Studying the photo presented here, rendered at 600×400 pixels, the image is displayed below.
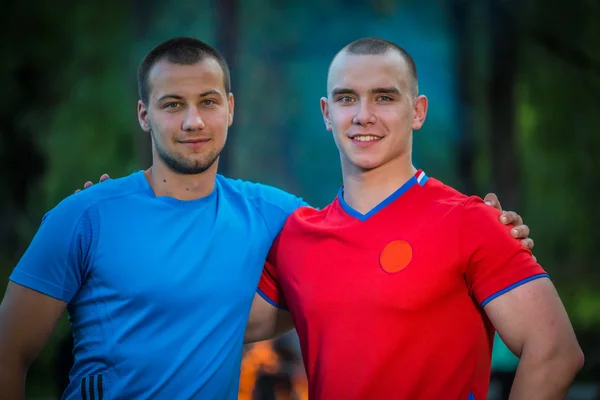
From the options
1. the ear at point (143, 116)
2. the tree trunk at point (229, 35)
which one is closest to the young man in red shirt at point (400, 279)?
the ear at point (143, 116)

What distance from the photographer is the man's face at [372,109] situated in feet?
7.86

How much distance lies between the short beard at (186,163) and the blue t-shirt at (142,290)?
107mm

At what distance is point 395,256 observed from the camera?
228cm

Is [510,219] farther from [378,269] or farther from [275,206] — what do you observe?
[275,206]

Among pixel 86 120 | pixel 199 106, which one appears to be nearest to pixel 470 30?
pixel 86 120

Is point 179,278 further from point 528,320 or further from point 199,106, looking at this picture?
point 528,320

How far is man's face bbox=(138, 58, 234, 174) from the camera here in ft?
8.18

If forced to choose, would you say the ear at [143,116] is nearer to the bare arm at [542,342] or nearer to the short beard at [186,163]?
the short beard at [186,163]

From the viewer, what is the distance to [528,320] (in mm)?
2078

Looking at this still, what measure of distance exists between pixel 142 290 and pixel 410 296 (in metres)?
0.83

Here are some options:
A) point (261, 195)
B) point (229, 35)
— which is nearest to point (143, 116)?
point (261, 195)

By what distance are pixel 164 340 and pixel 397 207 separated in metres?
0.84

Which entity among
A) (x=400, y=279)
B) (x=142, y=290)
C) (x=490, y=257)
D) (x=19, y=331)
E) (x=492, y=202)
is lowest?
(x=19, y=331)

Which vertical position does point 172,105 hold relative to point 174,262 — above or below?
above
